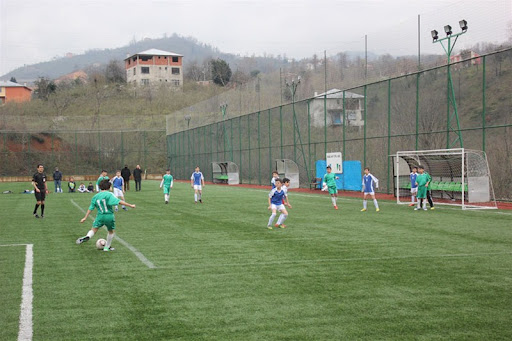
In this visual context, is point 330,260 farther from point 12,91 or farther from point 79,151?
point 12,91

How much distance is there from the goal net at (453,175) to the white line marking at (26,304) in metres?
16.0

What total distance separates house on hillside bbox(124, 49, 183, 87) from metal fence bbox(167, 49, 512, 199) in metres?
90.9

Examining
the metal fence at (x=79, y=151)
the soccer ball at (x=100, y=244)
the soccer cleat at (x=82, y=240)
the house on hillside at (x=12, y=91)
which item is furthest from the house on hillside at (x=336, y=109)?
the house on hillside at (x=12, y=91)

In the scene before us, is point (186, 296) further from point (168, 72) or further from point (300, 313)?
point (168, 72)

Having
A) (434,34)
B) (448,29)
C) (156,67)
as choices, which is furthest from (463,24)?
(156,67)

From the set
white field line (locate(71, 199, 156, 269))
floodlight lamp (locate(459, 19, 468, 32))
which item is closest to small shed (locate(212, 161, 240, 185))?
floodlight lamp (locate(459, 19, 468, 32))

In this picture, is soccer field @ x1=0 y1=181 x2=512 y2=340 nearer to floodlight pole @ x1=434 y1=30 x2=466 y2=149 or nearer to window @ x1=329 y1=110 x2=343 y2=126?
floodlight pole @ x1=434 y1=30 x2=466 y2=149

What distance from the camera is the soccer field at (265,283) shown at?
255 inches

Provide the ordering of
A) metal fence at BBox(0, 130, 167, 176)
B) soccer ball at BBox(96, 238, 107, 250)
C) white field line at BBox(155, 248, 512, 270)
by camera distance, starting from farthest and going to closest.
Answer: metal fence at BBox(0, 130, 167, 176) → soccer ball at BBox(96, 238, 107, 250) → white field line at BBox(155, 248, 512, 270)

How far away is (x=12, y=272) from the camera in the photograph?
9.83 m

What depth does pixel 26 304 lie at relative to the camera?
7.58m

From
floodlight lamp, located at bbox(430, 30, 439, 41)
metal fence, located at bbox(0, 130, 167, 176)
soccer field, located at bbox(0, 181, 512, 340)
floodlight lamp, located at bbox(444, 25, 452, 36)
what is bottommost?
soccer field, located at bbox(0, 181, 512, 340)

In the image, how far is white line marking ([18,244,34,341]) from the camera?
20.7 feet

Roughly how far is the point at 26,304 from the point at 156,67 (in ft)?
442
